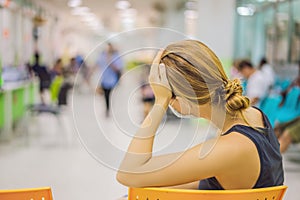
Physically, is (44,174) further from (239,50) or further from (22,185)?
(239,50)

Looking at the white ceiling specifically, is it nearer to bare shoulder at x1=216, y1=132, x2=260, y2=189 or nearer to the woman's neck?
the woman's neck

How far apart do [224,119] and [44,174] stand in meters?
3.01

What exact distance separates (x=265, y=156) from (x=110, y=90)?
6.34 metres

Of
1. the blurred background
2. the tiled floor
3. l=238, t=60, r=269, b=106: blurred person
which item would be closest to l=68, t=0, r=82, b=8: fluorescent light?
the blurred background

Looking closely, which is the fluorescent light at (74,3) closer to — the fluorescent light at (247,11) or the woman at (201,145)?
the fluorescent light at (247,11)

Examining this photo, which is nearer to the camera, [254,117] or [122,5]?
[254,117]

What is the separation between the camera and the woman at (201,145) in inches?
48.3

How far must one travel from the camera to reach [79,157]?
475 cm

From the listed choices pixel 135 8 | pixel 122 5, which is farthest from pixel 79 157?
pixel 135 8

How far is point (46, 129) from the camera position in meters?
6.51

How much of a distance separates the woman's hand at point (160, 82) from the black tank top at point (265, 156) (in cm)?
22

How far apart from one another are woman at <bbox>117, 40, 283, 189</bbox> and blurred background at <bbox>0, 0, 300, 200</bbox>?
0.08 m

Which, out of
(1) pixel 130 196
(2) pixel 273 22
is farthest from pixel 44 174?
(2) pixel 273 22

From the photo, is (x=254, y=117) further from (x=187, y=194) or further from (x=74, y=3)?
(x=74, y=3)
